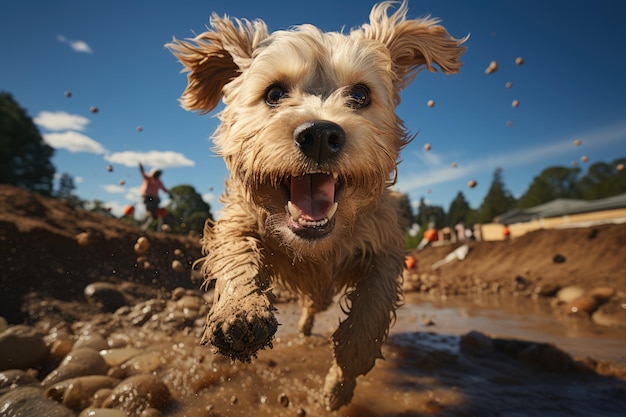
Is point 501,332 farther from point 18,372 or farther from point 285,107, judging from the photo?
point 18,372

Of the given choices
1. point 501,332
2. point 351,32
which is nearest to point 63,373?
point 351,32

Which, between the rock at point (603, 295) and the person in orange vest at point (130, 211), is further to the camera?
the person in orange vest at point (130, 211)

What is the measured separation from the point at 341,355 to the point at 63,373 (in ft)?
8.99

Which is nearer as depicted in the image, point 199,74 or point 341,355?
point 341,355

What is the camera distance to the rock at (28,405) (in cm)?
304

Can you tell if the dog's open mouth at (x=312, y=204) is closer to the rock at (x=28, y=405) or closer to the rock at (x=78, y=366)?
the rock at (x=28, y=405)

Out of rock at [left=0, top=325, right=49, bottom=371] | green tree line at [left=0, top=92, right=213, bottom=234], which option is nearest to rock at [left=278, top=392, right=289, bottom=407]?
rock at [left=0, top=325, right=49, bottom=371]

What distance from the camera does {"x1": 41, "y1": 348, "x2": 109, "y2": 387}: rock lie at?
12.3ft

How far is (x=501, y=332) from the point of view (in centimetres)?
622

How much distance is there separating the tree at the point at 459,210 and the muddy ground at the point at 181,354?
63.5 meters

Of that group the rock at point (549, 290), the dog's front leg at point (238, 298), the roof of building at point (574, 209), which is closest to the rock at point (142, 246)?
the dog's front leg at point (238, 298)

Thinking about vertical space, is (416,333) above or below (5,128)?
below

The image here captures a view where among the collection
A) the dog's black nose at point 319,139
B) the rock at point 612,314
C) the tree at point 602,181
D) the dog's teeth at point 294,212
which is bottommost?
the rock at point 612,314

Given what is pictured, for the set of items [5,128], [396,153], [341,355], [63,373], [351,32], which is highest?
[5,128]
